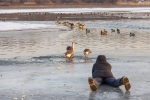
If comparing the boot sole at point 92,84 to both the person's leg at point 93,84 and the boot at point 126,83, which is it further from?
the boot at point 126,83

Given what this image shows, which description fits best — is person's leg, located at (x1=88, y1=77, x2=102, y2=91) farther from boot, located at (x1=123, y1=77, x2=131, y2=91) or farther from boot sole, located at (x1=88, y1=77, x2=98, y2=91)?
boot, located at (x1=123, y1=77, x2=131, y2=91)

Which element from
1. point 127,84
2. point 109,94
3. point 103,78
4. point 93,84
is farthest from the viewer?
point 103,78

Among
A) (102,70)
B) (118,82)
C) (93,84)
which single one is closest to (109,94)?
(93,84)

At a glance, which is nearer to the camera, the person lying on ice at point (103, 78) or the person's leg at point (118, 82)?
the person's leg at point (118, 82)

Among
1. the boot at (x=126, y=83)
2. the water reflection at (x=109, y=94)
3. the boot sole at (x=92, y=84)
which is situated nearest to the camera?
the water reflection at (x=109, y=94)

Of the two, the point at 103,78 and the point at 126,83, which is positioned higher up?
the point at 126,83

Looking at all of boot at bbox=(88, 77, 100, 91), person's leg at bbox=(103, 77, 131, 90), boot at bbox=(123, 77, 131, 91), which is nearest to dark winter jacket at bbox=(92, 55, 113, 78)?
person's leg at bbox=(103, 77, 131, 90)

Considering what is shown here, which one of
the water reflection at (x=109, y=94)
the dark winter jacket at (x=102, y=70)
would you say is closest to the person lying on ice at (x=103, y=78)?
the dark winter jacket at (x=102, y=70)

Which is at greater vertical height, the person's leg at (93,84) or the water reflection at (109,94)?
the person's leg at (93,84)

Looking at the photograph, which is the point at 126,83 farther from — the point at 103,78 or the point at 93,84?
the point at 103,78

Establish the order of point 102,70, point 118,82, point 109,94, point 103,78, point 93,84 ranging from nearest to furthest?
1. point 109,94
2. point 93,84
3. point 118,82
4. point 103,78
5. point 102,70

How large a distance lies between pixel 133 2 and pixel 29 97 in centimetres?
12127

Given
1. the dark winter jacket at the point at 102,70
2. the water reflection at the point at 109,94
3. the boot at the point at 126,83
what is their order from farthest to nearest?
1. the dark winter jacket at the point at 102,70
2. the boot at the point at 126,83
3. the water reflection at the point at 109,94

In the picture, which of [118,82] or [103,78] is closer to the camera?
[118,82]
